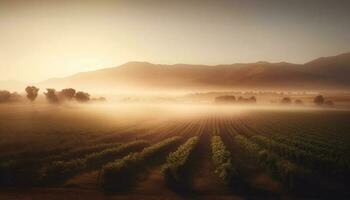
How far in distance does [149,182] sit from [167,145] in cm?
1614

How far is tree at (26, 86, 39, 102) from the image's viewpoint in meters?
157

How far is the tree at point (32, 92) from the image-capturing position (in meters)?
157

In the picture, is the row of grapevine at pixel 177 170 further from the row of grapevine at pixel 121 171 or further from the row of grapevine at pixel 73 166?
the row of grapevine at pixel 73 166

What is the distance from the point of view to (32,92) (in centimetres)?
15775

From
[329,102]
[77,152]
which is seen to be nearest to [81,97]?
[329,102]

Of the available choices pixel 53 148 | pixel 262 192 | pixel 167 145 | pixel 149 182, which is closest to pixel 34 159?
pixel 53 148

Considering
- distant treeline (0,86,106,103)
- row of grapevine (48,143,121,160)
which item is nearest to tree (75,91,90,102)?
distant treeline (0,86,106,103)

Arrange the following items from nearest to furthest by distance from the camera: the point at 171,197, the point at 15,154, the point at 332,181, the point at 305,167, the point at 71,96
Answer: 1. the point at 171,197
2. the point at 332,181
3. the point at 305,167
4. the point at 15,154
5. the point at 71,96

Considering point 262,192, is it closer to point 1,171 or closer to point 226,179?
point 226,179

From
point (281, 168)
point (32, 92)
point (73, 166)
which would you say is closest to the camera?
point (281, 168)

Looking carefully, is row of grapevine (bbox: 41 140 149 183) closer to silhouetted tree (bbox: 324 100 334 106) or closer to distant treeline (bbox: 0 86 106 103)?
distant treeline (bbox: 0 86 106 103)

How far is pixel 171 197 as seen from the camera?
74.6ft

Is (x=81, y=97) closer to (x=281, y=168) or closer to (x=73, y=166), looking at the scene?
(x=73, y=166)

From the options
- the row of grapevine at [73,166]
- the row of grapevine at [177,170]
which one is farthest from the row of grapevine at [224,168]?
the row of grapevine at [73,166]
